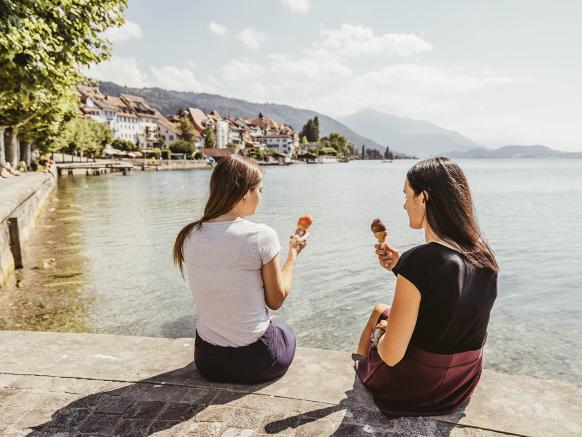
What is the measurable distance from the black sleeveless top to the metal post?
13.2m

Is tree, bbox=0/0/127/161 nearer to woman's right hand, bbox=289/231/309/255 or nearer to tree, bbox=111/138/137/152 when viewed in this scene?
woman's right hand, bbox=289/231/309/255

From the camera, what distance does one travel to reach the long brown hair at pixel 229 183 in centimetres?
356

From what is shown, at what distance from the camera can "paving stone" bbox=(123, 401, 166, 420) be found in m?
3.60

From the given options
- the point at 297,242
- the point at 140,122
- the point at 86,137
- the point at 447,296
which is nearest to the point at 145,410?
the point at 297,242

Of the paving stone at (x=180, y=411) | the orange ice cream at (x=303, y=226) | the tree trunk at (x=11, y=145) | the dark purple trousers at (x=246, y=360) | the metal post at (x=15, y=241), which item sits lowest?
the metal post at (x=15, y=241)

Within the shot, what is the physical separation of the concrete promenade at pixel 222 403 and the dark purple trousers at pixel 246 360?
3.6 inches

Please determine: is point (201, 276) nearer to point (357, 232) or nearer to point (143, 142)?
point (357, 232)

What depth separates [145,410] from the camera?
367 cm

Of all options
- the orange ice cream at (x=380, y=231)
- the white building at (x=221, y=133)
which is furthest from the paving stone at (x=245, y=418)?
the white building at (x=221, y=133)

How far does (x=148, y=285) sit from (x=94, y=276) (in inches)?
71.6

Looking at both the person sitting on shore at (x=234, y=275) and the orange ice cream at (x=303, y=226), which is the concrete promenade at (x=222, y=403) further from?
the orange ice cream at (x=303, y=226)

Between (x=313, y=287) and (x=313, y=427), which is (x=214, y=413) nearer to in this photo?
(x=313, y=427)

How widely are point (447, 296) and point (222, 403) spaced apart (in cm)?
209

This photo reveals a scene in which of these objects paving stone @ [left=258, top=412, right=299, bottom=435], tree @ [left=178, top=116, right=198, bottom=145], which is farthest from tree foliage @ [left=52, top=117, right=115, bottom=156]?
paving stone @ [left=258, top=412, right=299, bottom=435]
